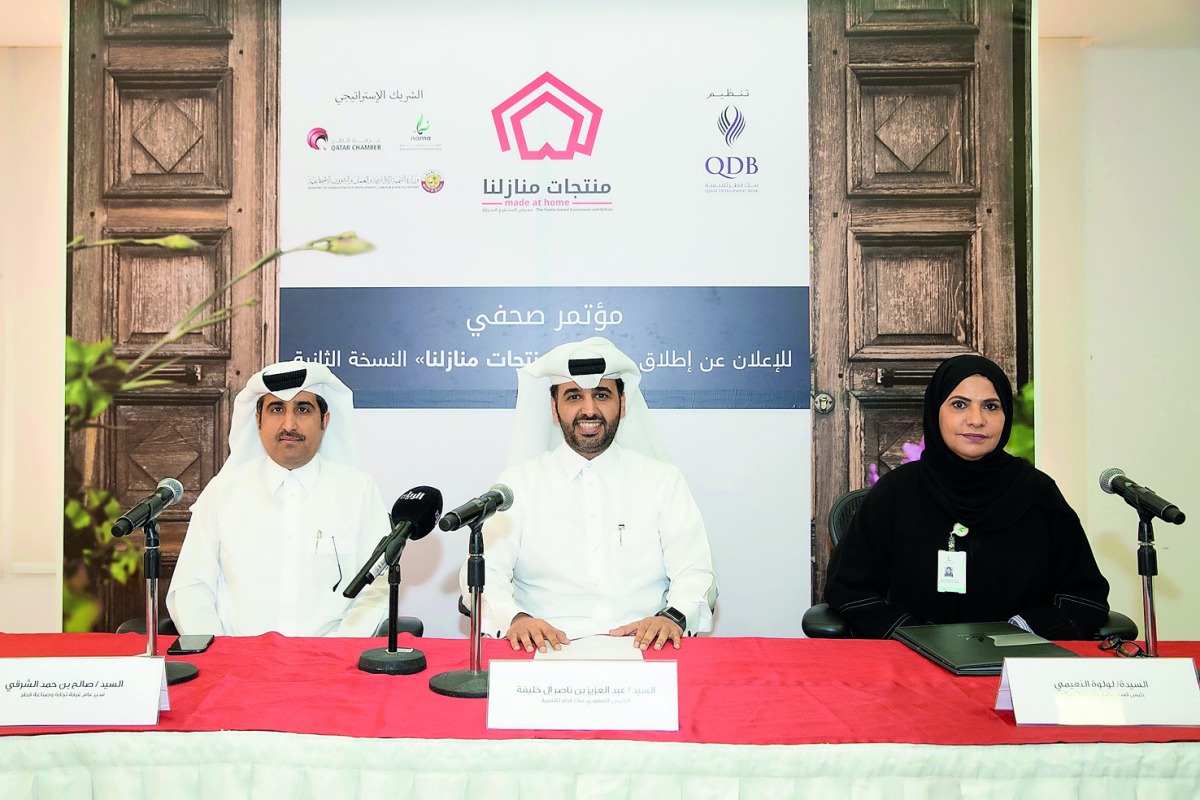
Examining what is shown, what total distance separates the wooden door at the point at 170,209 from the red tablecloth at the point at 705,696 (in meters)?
2.00

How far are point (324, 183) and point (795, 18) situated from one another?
2150 mm

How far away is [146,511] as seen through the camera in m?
2.00

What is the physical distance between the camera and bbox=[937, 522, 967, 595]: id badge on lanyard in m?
2.85

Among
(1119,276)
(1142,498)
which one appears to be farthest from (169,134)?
(1119,276)

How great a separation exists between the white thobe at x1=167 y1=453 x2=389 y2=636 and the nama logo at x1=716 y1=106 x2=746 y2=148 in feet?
7.02

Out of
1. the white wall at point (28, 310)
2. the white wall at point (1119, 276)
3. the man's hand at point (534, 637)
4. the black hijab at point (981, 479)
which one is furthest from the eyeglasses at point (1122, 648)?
the white wall at point (28, 310)

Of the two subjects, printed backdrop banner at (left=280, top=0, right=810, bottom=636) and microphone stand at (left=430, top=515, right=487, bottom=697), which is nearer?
microphone stand at (left=430, top=515, right=487, bottom=697)

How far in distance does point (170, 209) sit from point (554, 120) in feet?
5.67

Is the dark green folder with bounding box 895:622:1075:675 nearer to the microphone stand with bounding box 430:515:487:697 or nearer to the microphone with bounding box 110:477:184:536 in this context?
the microphone stand with bounding box 430:515:487:697

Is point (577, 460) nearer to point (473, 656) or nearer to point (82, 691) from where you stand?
point (473, 656)

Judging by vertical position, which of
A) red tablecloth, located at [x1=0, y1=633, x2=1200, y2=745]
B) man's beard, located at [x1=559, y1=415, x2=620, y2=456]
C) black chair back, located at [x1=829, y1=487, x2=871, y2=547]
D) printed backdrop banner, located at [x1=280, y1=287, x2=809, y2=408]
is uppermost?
printed backdrop banner, located at [x1=280, y1=287, x2=809, y2=408]

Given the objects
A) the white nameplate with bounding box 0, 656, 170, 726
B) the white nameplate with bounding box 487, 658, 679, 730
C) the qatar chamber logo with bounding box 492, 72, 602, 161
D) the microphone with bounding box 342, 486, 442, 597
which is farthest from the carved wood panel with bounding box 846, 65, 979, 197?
the white nameplate with bounding box 0, 656, 170, 726

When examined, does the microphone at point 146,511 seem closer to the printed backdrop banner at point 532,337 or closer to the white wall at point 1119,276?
the printed backdrop banner at point 532,337

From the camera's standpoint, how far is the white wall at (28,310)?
4.80m
